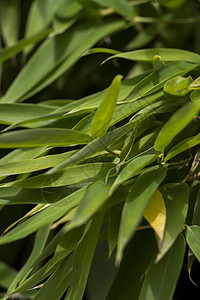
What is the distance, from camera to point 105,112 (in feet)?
1.35

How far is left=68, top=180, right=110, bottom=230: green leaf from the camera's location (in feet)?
1.15

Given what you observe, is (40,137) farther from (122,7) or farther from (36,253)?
(122,7)

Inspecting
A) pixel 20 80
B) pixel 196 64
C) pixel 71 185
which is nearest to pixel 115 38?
pixel 20 80

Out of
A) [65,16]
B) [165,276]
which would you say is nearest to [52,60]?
[65,16]

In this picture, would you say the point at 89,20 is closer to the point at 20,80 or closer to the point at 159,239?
the point at 20,80

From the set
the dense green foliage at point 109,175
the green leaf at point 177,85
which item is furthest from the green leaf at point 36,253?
the green leaf at point 177,85

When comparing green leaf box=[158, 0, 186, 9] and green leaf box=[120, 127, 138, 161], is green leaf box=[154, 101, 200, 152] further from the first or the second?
green leaf box=[158, 0, 186, 9]

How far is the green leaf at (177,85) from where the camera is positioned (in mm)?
457

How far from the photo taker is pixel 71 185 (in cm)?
46

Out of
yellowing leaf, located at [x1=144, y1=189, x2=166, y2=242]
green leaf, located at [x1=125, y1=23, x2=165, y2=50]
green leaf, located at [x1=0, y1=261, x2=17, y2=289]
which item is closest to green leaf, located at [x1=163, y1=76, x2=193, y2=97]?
yellowing leaf, located at [x1=144, y1=189, x2=166, y2=242]

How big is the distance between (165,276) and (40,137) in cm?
17

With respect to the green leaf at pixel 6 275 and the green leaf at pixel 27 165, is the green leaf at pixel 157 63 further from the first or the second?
the green leaf at pixel 6 275

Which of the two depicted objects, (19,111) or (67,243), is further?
(19,111)

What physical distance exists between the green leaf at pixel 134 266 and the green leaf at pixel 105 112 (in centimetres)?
15
